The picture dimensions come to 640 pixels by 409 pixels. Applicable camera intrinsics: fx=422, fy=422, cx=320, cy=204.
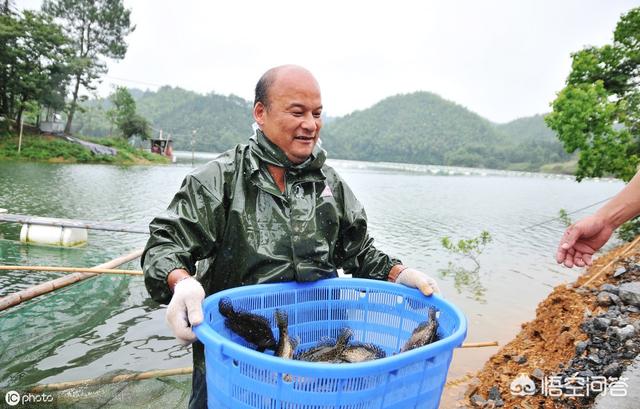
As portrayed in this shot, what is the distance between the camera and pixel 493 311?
26.1 ft

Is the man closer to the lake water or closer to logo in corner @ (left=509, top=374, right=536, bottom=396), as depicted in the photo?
logo in corner @ (left=509, top=374, right=536, bottom=396)

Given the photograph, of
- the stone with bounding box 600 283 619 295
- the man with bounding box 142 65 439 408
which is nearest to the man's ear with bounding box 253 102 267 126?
the man with bounding box 142 65 439 408

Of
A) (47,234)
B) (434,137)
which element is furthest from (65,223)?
(434,137)

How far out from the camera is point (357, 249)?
2.57 meters

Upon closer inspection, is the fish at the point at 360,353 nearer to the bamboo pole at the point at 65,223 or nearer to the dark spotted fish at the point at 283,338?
the dark spotted fish at the point at 283,338

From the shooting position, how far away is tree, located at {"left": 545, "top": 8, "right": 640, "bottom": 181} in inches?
545

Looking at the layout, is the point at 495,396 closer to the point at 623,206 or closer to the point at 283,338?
the point at 623,206

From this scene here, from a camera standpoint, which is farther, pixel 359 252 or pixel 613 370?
pixel 613 370

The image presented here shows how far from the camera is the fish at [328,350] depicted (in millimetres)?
2307

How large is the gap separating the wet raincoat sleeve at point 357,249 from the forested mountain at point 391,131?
311 ft

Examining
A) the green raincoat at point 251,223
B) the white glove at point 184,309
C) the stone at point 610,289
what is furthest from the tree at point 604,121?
the white glove at point 184,309

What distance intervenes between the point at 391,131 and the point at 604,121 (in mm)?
123298

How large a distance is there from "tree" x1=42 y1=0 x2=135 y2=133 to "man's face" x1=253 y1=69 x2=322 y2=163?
152 ft

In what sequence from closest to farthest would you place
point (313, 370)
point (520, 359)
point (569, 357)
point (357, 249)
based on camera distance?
point (313, 370) < point (357, 249) < point (569, 357) < point (520, 359)
